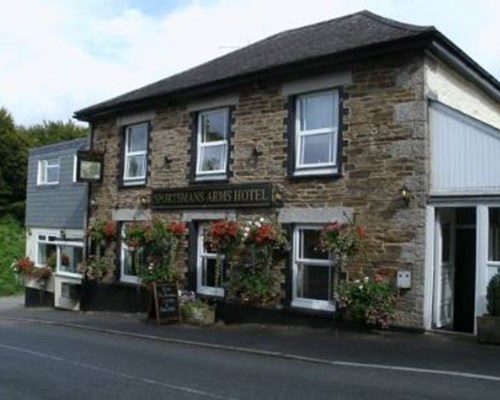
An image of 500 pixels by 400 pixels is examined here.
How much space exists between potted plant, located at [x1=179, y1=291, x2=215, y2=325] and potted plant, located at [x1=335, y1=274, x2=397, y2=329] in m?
3.96

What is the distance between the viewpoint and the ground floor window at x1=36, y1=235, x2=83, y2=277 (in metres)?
24.6

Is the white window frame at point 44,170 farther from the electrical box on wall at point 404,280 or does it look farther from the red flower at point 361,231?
the electrical box on wall at point 404,280

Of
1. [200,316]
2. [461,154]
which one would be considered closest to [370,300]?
[461,154]

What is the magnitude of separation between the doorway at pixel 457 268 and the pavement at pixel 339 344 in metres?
1.13

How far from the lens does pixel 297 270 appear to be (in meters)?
15.9

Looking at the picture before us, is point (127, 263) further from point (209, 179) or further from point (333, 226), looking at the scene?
point (333, 226)

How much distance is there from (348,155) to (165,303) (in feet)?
18.2

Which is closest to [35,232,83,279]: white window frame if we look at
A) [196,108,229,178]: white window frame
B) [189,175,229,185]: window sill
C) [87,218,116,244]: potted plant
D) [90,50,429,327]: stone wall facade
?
[87,218,116,244]: potted plant

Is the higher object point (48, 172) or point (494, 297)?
point (48, 172)

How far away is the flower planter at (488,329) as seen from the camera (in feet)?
39.9

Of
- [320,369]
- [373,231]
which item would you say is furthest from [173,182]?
[320,369]

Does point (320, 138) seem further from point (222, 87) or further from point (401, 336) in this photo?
point (401, 336)

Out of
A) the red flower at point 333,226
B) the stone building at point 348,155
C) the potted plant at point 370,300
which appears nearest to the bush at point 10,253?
the stone building at point 348,155

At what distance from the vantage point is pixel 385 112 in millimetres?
14336
